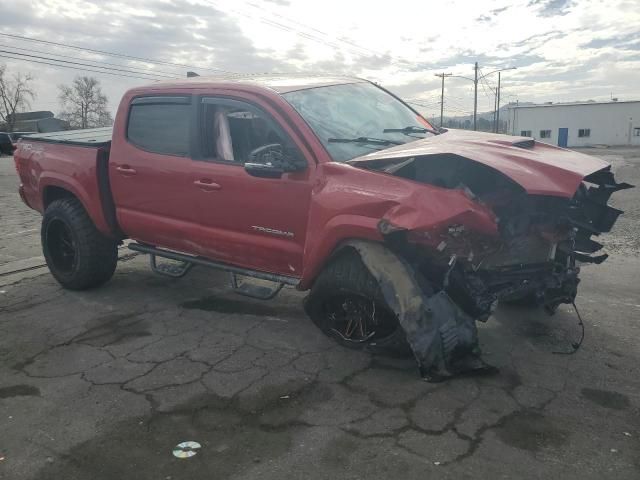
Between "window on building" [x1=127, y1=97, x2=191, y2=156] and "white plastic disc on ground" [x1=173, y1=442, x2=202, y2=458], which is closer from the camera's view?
"white plastic disc on ground" [x1=173, y1=442, x2=202, y2=458]

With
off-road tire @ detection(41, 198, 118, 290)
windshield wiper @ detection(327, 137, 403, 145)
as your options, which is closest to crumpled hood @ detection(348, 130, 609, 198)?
windshield wiper @ detection(327, 137, 403, 145)

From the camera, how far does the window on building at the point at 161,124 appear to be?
4.54m

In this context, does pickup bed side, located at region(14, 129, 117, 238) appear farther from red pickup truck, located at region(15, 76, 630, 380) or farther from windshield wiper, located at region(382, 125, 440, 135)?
windshield wiper, located at region(382, 125, 440, 135)

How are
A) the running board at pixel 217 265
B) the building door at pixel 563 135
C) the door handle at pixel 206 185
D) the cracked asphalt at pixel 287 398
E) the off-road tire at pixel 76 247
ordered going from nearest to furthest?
the cracked asphalt at pixel 287 398
the running board at pixel 217 265
the door handle at pixel 206 185
the off-road tire at pixel 76 247
the building door at pixel 563 135

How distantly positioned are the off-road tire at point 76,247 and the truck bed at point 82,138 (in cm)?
58

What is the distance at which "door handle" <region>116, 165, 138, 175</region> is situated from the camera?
477cm

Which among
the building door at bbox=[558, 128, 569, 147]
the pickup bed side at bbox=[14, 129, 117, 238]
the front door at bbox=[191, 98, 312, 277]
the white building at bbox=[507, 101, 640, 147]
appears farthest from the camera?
the building door at bbox=[558, 128, 569, 147]

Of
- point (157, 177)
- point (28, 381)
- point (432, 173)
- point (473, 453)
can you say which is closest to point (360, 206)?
point (432, 173)

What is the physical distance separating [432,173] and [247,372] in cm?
178

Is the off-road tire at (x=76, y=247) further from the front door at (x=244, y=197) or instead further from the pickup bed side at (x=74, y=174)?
the front door at (x=244, y=197)

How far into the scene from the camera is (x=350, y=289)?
3.57 m

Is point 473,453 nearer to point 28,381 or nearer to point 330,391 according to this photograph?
point 330,391

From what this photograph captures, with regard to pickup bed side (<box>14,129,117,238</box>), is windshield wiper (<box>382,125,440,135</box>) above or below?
above

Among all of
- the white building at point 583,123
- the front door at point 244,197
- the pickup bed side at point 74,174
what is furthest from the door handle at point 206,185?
the white building at point 583,123
